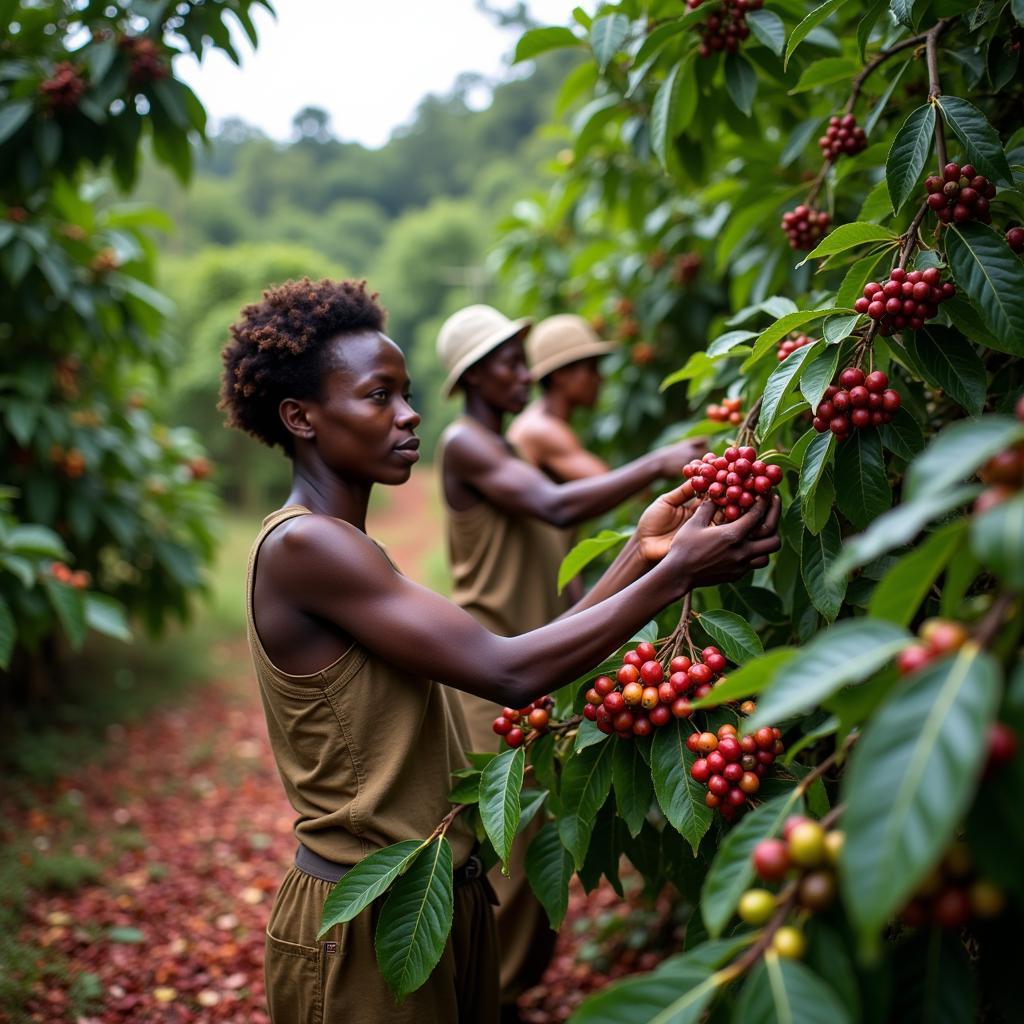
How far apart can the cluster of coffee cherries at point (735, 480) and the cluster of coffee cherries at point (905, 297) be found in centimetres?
30

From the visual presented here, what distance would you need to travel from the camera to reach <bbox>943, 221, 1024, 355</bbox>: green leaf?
1.39m

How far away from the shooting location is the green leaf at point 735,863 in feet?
3.02

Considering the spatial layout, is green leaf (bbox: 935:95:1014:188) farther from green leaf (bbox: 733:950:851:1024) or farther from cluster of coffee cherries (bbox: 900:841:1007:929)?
green leaf (bbox: 733:950:851:1024)

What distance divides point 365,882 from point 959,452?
116 centimetres

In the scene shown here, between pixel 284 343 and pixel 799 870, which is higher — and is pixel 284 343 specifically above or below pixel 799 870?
above

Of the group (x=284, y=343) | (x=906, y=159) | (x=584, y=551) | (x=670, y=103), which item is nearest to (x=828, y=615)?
(x=584, y=551)

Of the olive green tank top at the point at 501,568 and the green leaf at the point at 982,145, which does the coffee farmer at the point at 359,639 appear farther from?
the olive green tank top at the point at 501,568

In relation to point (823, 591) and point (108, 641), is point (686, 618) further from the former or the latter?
point (108, 641)

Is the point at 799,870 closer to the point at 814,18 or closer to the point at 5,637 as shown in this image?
the point at 814,18

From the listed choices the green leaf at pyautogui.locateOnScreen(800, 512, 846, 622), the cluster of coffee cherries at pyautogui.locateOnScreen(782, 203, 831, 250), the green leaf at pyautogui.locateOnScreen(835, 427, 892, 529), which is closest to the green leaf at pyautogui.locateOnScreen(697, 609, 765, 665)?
the green leaf at pyautogui.locateOnScreen(800, 512, 846, 622)

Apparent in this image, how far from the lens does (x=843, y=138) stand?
1998mm

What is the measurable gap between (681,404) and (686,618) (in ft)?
9.01

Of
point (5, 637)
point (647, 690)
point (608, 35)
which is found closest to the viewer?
point (647, 690)

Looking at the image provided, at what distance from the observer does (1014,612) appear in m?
0.79
